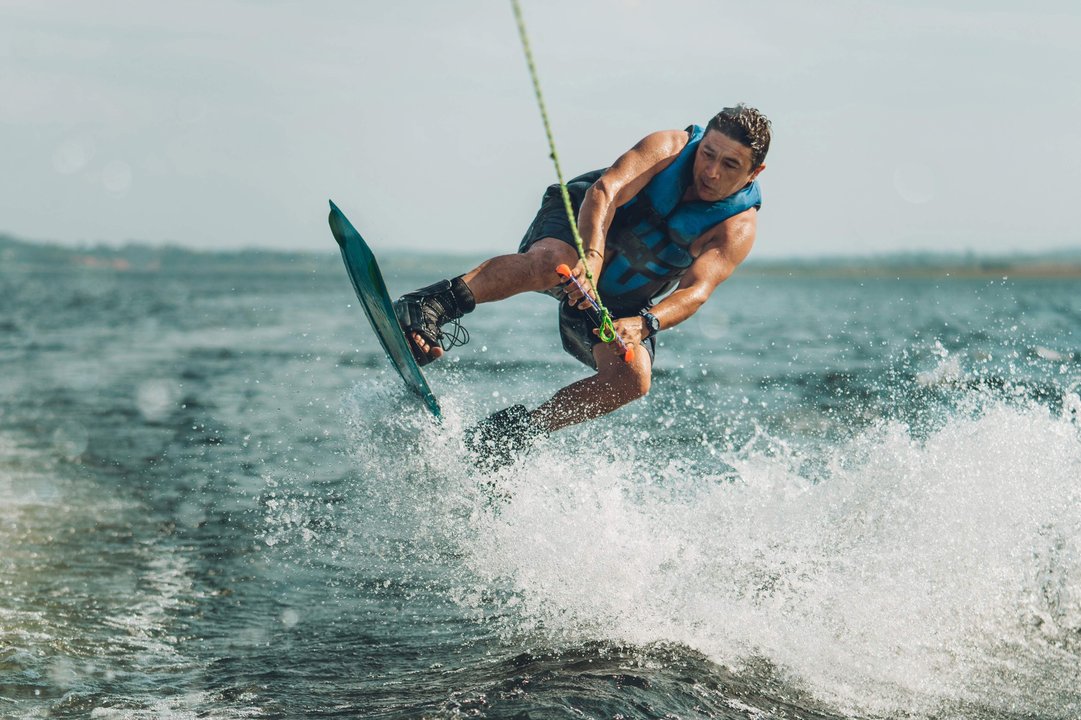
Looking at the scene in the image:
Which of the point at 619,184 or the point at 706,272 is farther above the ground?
the point at 619,184

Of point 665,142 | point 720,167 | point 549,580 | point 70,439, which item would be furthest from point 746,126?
point 70,439

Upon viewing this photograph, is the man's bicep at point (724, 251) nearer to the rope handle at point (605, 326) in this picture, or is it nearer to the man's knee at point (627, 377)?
the man's knee at point (627, 377)

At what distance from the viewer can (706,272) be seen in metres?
5.95

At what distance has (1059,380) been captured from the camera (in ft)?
51.0

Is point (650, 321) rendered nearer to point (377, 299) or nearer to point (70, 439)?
point (377, 299)

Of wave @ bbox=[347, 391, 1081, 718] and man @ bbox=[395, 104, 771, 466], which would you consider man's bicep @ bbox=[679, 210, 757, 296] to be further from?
wave @ bbox=[347, 391, 1081, 718]

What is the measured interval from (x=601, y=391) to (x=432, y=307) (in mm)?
1065

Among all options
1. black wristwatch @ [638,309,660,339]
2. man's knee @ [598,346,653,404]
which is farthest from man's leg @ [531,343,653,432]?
black wristwatch @ [638,309,660,339]

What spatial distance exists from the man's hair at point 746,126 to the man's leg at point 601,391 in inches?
49.2

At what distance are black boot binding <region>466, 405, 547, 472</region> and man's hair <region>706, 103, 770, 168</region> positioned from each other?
1908 mm

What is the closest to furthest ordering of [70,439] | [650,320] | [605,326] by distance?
[605,326]
[650,320]
[70,439]

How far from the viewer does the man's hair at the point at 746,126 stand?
5.73m

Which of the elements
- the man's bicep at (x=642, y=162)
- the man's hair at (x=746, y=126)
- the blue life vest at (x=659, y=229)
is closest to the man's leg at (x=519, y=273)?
the man's bicep at (x=642, y=162)

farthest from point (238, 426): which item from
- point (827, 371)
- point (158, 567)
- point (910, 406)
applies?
point (827, 371)
